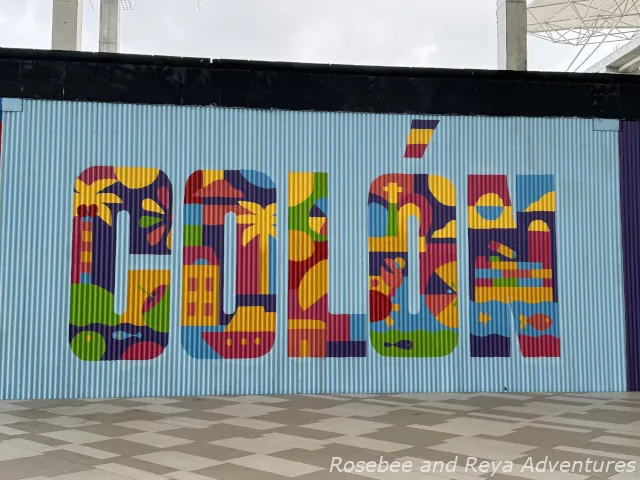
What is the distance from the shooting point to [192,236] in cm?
1445

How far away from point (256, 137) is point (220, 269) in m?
3.00

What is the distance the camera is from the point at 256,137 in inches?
585

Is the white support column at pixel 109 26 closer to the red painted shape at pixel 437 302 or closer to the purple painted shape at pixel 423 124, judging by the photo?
the purple painted shape at pixel 423 124

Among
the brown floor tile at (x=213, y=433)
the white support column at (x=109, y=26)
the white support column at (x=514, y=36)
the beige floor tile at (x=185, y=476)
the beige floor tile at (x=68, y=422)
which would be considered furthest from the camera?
the white support column at (x=109, y=26)

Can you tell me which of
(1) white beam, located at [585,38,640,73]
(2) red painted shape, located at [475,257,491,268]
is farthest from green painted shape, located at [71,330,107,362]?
(1) white beam, located at [585,38,640,73]

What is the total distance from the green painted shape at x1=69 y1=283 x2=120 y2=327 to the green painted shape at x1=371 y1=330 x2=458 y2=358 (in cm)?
556

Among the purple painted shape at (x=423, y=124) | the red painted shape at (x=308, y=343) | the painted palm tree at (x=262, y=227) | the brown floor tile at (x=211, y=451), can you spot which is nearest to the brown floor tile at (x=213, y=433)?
the brown floor tile at (x=211, y=451)

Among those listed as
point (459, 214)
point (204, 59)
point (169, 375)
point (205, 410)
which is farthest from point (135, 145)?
point (459, 214)

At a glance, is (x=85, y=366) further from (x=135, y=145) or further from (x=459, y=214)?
(x=459, y=214)

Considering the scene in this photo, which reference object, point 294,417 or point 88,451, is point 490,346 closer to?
point 294,417

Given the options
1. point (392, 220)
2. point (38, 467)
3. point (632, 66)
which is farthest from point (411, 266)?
point (632, 66)

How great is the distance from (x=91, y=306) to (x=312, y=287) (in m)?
4.62

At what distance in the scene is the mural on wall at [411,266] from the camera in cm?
1466

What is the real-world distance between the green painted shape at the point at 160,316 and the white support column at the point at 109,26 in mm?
18943
